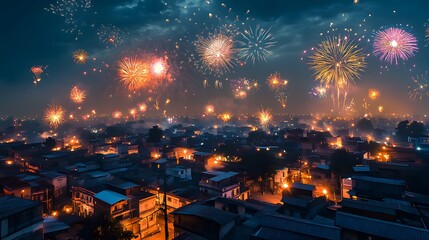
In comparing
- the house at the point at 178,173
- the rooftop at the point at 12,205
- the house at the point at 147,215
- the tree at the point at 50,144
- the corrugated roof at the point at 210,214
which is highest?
the tree at the point at 50,144

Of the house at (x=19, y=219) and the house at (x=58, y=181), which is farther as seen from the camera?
the house at (x=58, y=181)

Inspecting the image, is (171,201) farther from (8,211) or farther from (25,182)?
(25,182)

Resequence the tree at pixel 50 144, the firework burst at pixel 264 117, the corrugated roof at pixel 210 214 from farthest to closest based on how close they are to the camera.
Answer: the firework burst at pixel 264 117
the tree at pixel 50 144
the corrugated roof at pixel 210 214

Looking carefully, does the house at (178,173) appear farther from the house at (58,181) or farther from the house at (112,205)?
the house at (58,181)

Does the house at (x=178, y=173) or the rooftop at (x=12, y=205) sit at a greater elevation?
the rooftop at (x=12, y=205)

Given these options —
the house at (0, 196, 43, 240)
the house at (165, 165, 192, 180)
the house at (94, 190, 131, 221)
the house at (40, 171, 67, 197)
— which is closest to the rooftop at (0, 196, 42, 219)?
the house at (0, 196, 43, 240)

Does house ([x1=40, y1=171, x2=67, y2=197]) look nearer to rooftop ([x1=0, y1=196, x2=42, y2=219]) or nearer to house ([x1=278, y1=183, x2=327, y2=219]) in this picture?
rooftop ([x1=0, y1=196, x2=42, y2=219])

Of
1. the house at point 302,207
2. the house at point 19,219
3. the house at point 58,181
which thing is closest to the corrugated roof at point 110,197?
the house at point 19,219

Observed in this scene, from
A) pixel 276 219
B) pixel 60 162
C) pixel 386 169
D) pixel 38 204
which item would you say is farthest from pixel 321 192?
pixel 60 162

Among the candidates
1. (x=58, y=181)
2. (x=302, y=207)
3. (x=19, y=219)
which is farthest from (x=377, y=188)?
(x=58, y=181)
